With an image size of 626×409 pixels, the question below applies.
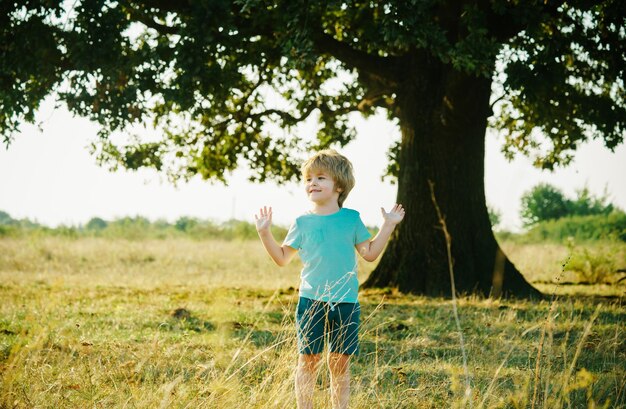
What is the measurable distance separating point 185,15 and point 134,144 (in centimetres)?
483

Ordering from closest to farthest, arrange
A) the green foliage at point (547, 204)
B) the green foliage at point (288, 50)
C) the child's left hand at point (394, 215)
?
1. the child's left hand at point (394, 215)
2. the green foliage at point (288, 50)
3. the green foliage at point (547, 204)

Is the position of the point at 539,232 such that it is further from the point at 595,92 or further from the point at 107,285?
the point at 107,285

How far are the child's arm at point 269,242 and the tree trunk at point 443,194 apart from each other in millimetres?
7785

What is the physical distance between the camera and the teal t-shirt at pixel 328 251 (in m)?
4.18

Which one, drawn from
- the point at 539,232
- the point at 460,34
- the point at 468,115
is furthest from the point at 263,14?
the point at 539,232

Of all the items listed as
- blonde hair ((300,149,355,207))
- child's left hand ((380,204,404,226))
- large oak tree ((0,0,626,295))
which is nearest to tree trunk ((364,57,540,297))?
large oak tree ((0,0,626,295))

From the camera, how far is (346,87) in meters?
14.8

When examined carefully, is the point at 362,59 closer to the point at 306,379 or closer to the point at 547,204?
the point at 306,379

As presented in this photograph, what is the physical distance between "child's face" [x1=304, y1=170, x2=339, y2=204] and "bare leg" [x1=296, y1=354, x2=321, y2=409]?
1.06 metres

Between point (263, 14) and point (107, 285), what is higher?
point (263, 14)

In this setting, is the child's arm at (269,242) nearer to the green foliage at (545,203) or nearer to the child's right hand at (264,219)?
the child's right hand at (264,219)

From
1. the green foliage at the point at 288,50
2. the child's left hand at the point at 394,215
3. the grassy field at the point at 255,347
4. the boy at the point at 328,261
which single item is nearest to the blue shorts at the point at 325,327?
the boy at the point at 328,261

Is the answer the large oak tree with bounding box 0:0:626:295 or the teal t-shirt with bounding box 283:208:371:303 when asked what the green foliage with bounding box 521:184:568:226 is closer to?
the large oak tree with bounding box 0:0:626:295

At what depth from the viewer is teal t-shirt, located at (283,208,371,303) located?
165 inches
